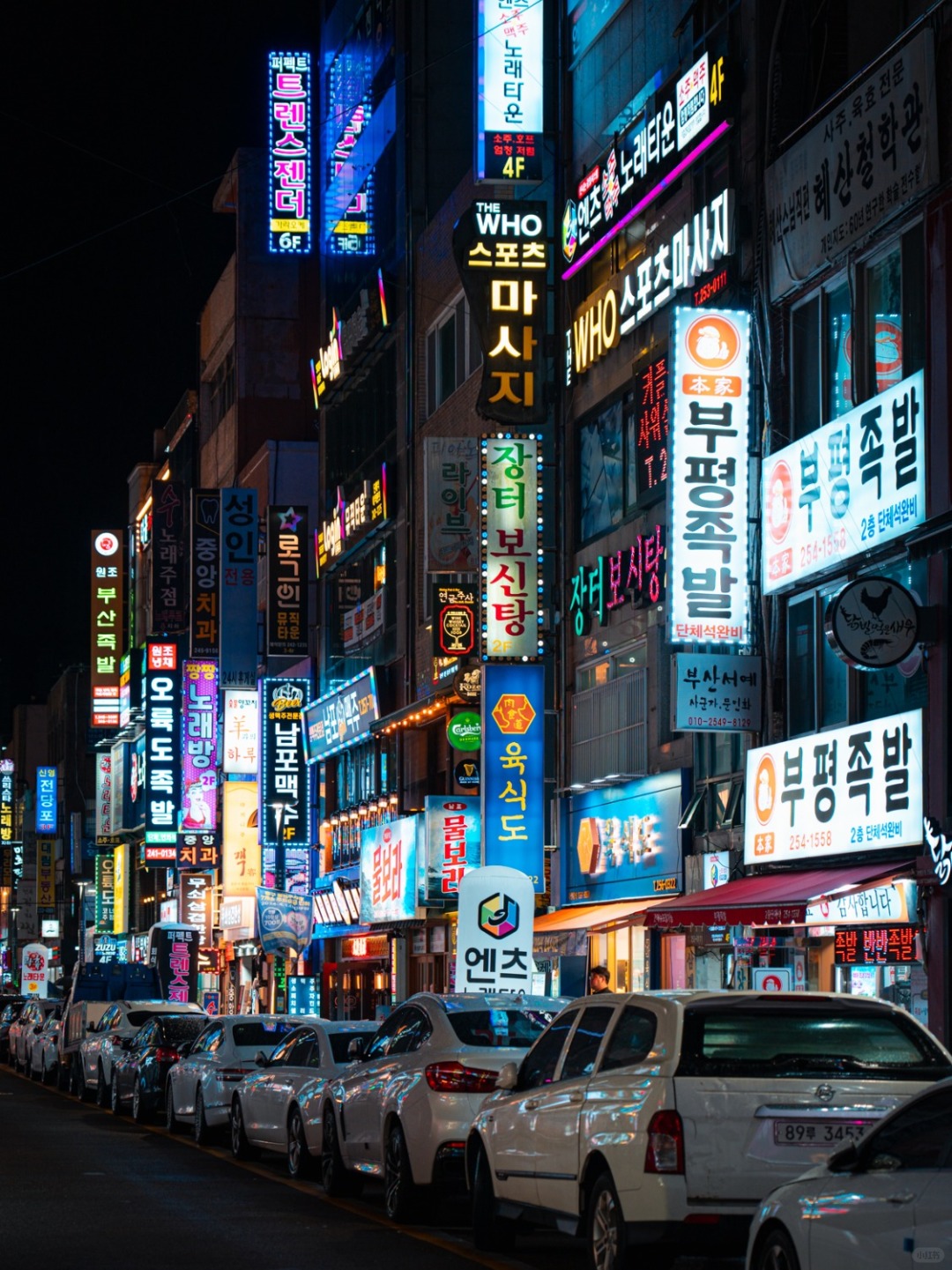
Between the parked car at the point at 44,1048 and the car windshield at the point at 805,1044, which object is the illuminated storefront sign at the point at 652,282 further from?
the car windshield at the point at 805,1044

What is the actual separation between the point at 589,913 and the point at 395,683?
48.3 ft

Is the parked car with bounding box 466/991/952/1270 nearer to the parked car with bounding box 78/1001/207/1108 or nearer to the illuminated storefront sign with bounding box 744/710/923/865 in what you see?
the illuminated storefront sign with bounding box 744/710/923/865

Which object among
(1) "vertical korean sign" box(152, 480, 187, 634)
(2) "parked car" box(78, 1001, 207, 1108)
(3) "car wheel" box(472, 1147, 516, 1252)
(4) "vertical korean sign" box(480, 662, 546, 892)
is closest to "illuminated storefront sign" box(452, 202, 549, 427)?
(4) "vertical korean sign" box(480, 662, 546, 892)

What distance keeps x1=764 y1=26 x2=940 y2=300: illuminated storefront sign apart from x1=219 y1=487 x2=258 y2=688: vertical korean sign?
102ft

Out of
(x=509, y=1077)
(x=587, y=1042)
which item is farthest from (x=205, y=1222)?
(x=587, y=1042)

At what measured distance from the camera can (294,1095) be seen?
19094 millimetres

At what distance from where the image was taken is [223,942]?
199 feet

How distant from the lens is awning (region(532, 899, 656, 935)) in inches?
1060

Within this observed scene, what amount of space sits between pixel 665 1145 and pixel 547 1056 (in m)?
2.42

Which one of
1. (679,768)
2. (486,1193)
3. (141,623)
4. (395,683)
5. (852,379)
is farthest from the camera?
(141,623)

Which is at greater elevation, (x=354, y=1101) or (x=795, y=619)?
(x=795, y=619)

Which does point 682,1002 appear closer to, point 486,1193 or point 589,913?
point 486,1193

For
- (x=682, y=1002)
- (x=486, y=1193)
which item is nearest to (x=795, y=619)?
(x=486, y=1193)

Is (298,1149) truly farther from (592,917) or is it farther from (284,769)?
(284,769)
